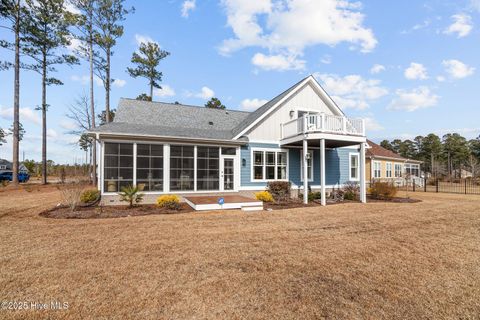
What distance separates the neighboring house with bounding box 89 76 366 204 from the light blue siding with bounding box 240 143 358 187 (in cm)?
6

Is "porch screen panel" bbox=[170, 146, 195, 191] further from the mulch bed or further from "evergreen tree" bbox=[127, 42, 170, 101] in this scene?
"evergreen tree" bbox=[127, 42, 170, 101]

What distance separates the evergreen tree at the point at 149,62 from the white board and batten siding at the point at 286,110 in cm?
2003

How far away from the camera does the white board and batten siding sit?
45.4 feet

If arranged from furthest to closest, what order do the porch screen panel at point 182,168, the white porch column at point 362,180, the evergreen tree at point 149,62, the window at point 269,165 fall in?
the evergreen tree at point 149,62 → the window at point 269,165 → the white porch column at point 362,180 → the porch screen panel at point 182,168

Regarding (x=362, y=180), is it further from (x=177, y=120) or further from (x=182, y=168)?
(x=177, y=120)

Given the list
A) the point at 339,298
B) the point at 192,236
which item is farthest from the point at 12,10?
the point at 339,298

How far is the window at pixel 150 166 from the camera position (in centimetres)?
1142

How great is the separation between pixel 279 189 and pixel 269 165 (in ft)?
5.42

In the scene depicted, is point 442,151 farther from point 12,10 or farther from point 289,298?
point 12,10

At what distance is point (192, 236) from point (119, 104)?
40.1ft

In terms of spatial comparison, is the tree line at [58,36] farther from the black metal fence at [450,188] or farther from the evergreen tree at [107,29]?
the black metal fence at [450,188]

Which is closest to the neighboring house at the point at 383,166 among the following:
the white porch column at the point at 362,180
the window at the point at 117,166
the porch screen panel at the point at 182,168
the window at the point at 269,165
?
the white porch column at the point at 362,180

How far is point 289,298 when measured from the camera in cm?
322

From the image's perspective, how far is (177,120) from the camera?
48.9 feet
